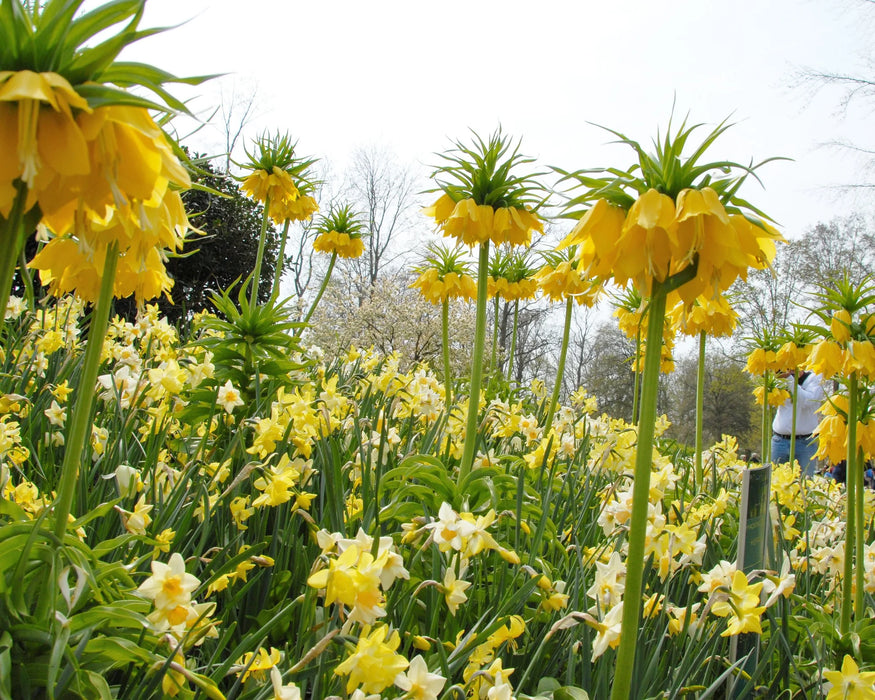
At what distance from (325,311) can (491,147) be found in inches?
713

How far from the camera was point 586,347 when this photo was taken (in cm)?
4828

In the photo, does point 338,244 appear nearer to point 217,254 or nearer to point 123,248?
point 217,254

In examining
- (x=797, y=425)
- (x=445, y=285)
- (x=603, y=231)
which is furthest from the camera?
(x=797, y=425)

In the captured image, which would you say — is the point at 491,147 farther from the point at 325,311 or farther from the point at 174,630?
the point at 325,311

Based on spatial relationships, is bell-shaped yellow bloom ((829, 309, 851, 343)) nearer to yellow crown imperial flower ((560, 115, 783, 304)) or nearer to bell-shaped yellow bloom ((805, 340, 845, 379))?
bell-shaped yellow bloom ((805, 340, 845, 379))

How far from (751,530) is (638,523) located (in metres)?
0.73

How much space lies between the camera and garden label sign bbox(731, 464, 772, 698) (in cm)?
157

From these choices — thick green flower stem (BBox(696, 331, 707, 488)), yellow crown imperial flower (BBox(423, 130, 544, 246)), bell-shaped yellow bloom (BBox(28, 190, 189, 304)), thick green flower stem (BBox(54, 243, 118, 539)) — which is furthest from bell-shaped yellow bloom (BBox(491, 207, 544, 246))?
thick green flower stem (BBox(696, 331, 707, 488))

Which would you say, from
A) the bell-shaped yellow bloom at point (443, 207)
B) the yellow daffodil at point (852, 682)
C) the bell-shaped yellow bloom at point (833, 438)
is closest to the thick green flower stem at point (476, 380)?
the bell-shaped yellow bloom at point (443, 207)

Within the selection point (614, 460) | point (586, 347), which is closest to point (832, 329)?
point (614, 460)

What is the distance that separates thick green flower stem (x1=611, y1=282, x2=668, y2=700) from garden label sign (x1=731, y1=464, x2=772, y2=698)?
572 mm

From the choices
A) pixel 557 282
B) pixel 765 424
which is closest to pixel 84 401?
pixel 557 282

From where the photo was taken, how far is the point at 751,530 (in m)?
1.65

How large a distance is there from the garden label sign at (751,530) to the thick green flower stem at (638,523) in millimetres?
572
